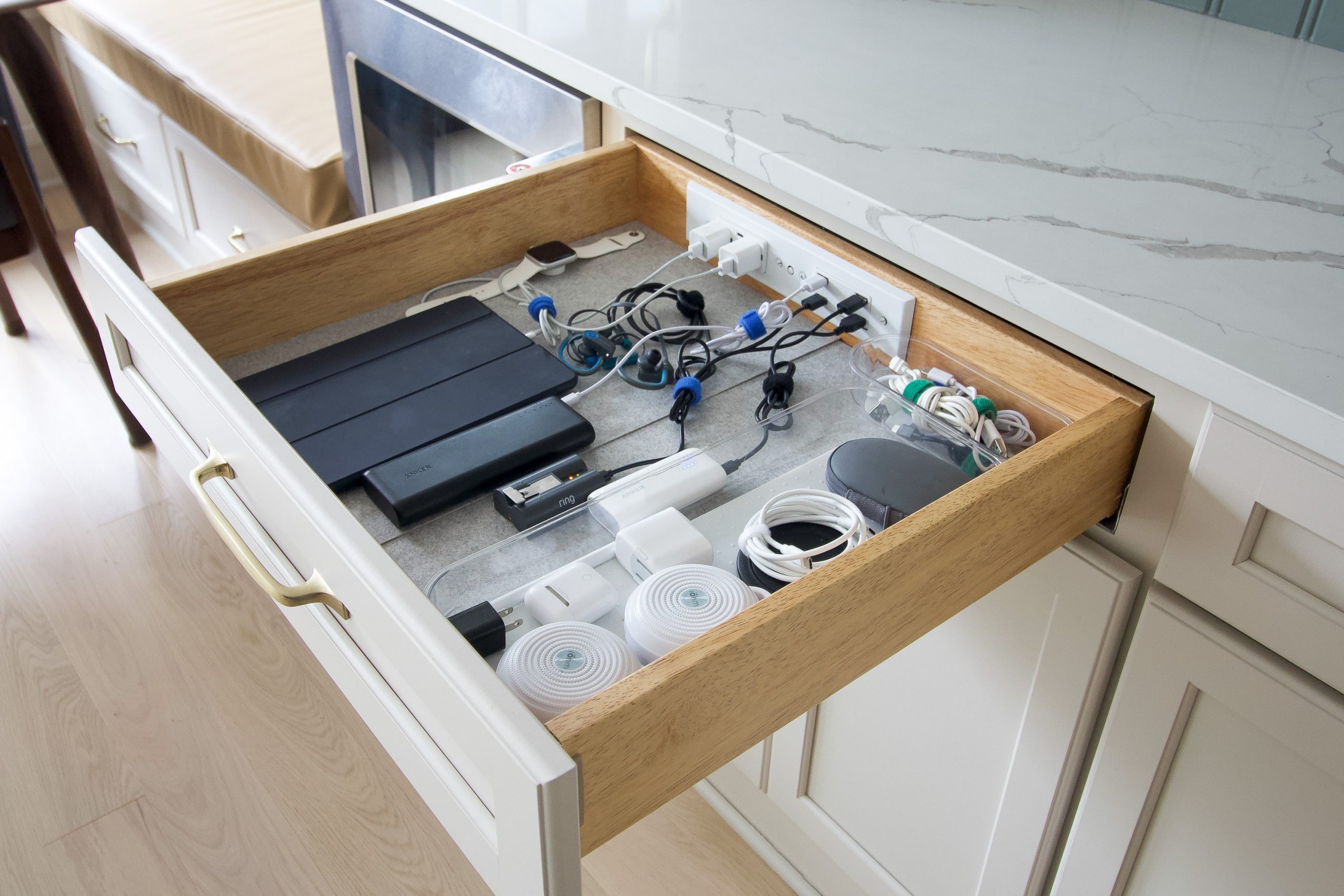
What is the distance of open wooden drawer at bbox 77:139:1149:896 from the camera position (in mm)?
501

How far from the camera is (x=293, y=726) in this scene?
145cm

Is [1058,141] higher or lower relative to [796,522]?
higher

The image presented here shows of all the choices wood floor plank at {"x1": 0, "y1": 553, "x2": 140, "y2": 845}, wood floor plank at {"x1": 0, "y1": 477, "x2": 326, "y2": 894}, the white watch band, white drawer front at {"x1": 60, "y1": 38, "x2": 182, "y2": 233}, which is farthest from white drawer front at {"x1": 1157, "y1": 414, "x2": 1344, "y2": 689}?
white drawer front at {"x1": 60, "y1": 38, "x2": 182, "y2": 233}

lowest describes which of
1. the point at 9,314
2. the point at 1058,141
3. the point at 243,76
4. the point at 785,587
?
the point at 9,314

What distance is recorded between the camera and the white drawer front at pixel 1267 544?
623 mm

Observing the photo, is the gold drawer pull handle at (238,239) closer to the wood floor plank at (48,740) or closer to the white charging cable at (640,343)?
the wood floor plank at (48,740)

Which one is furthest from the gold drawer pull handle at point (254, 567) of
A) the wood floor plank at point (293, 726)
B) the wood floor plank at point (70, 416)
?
the wood floor plank at point (70, 416)

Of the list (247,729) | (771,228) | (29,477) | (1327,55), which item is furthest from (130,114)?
(1327,55)

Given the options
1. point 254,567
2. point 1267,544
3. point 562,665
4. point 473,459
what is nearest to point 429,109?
point 473,459

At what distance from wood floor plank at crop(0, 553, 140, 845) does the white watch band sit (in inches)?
32.9

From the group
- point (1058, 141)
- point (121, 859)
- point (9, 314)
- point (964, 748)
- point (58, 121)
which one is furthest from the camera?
point (9, 314)

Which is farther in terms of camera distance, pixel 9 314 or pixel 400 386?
pixel 9 314

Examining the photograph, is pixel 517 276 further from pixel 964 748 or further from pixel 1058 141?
pixel 964 748

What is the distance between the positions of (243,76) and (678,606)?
1.73 meters
